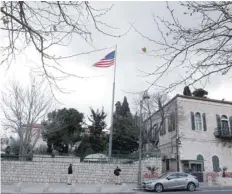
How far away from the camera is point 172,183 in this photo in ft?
64.8

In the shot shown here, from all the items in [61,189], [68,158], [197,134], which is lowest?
[61,189]

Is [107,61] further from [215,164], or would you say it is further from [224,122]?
[224,122]

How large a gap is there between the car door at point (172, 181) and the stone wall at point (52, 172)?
226 inches

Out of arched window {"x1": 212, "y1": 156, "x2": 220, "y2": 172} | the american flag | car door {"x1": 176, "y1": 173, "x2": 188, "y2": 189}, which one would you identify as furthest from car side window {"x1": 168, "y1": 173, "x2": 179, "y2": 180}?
arched window {"x1": 212, "y1": 156, "x2": 220, "y2": 172}

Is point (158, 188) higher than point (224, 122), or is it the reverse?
point (224, 122)

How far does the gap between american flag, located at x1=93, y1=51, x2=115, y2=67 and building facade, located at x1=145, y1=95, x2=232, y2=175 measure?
10.3 metres

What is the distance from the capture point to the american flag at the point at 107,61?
2010cm

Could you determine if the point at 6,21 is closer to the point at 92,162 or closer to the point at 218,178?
the point at 92,162

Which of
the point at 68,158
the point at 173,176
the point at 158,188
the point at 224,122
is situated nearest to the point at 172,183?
the point at 173,176

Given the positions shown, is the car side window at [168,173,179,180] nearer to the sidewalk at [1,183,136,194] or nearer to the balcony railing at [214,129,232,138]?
the sidewalk at [1,183,136,194]

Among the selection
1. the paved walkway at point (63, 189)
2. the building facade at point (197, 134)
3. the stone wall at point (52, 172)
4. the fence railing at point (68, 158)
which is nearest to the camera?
the paved walkway at point (63, 189)

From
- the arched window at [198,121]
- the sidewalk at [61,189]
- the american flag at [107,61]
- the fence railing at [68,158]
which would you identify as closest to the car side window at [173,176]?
the sidewalk at [61,189]

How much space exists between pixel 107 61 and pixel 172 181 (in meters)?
10.0

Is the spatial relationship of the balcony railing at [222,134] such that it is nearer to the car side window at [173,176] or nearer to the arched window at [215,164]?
the arched window at [215,164]
